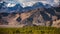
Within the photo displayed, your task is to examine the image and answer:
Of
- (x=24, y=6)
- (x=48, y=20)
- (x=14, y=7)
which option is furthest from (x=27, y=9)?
(x=48, y=20)

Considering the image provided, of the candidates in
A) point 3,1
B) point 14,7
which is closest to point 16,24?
point 14,7

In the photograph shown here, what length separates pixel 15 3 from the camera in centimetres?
184

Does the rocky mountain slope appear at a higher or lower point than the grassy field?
higher

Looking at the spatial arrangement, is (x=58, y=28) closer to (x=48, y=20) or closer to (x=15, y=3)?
(x=48, y=20)

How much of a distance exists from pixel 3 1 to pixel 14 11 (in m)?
0.20

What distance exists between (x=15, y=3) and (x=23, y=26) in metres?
0.32

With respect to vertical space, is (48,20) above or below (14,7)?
below

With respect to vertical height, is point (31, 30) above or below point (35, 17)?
below

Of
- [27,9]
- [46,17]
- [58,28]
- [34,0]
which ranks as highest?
[34,0]

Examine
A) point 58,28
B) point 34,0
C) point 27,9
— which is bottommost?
point 58,28

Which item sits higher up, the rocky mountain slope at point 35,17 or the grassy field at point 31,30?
the rocky mountain slope at point 35,17

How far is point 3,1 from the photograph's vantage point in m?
1.85

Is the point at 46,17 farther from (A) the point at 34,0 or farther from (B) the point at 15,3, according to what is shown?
(B) the point at 15,3

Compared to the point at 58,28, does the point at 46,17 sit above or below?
above
